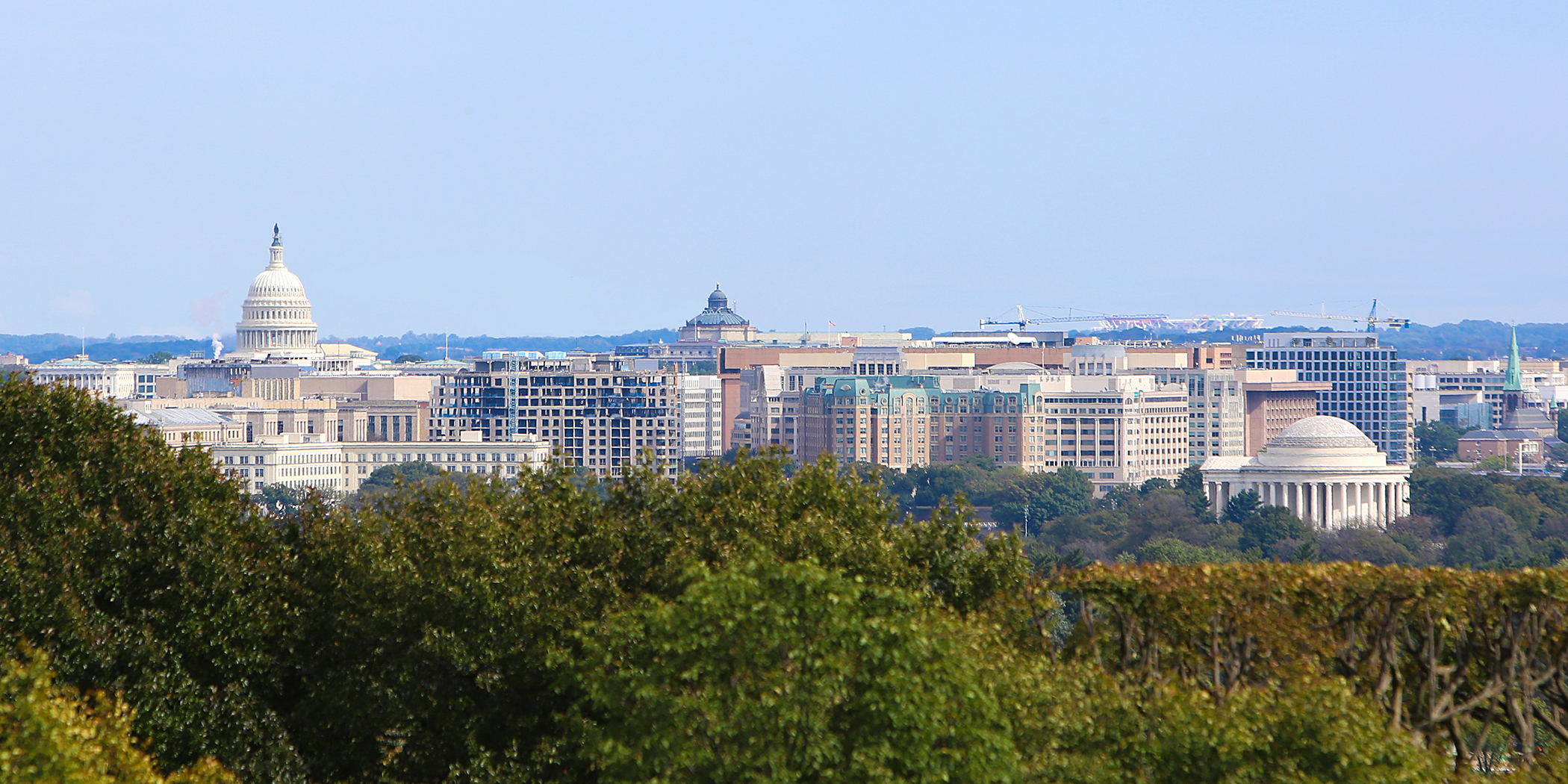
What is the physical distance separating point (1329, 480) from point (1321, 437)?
319 cm

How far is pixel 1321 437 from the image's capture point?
145000 millimetres

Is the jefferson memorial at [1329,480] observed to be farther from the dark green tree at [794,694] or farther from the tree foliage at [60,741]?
the tree foliage at [60,741]

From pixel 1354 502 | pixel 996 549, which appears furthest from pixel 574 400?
pixel 996 549

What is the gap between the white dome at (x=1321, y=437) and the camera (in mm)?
144875

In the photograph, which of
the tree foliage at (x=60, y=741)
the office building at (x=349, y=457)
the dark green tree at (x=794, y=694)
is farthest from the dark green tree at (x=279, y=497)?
the dark green tree at (x=794, y=694)

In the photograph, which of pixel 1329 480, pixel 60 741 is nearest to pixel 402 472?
pixel 1329 480

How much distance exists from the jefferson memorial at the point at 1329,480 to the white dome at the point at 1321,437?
42 millimetres

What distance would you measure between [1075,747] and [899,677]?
3.69 m

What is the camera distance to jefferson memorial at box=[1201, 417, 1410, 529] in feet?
468

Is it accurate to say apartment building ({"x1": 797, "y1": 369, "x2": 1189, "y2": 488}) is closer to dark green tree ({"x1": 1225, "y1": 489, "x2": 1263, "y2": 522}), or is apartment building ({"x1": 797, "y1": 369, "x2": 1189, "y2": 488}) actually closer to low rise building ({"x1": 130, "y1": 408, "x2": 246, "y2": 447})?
low rise building ({"x1": 130, "y1": 408, "x2": 246, "y2": 447})

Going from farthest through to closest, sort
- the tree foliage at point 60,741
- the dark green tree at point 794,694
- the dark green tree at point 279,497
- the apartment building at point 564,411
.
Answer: the apartment building at point 564,411
the dark green tree at point 279,497
the dark green tree at point 794,694
the tree foliage at point 60,741

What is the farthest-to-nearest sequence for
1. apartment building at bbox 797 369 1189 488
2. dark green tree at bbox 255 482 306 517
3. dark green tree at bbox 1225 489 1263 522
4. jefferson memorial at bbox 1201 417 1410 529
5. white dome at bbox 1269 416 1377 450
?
apartment building at bbox 797 369 1189 488
white dome at bbox 1269 416 1377 450
jefferson memorial at bbox 1201 417 1410 529
dark green tree at bbox 255 482 306 517
dark green tree at bbox 1225 489 1263 522

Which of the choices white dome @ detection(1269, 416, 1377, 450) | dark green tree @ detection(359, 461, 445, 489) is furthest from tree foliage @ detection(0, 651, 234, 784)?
dark green tree @ detection(359, 461, 445, 489)

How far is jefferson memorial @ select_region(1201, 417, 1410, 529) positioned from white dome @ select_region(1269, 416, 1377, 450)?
4 centimetres
